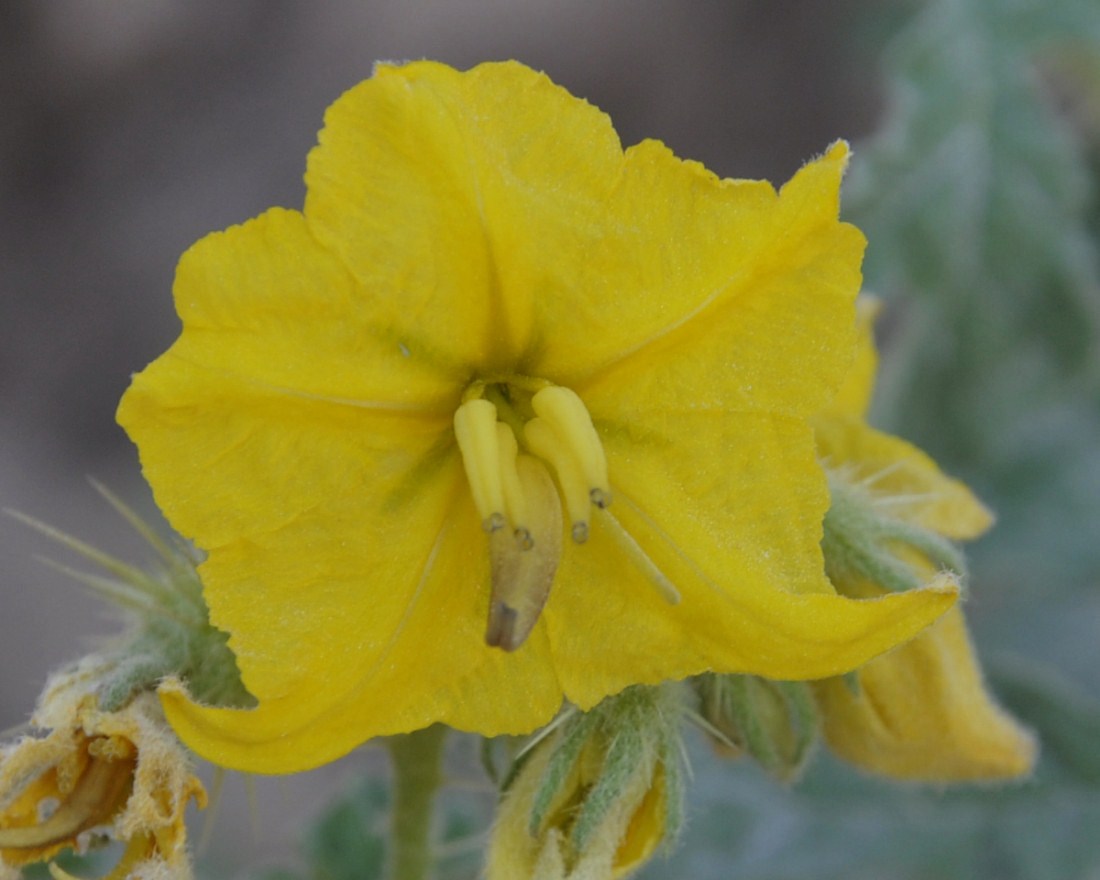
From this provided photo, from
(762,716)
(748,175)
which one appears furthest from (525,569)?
(748,175)

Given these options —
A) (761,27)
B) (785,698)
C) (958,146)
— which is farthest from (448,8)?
(785,698)

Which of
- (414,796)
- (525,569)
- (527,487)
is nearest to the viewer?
(525,569)

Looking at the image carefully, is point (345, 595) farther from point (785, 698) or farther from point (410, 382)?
point (785, 698)

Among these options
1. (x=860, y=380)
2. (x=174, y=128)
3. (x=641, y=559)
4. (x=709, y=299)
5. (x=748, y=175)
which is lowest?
(x=641, y=559)

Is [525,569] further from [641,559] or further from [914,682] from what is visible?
[914,682]

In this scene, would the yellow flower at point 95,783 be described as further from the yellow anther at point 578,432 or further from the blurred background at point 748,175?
A: the blurred background at point 748,175

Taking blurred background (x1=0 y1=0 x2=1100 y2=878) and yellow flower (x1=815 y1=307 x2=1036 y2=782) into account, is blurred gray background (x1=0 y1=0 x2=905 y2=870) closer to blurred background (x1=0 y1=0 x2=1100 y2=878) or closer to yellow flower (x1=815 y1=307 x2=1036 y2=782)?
blurred background (x1=0 y1=0 x2=1100 y2=878)


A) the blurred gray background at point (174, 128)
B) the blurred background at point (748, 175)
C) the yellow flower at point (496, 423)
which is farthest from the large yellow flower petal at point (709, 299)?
the blurred gray background at point (174, 128)
